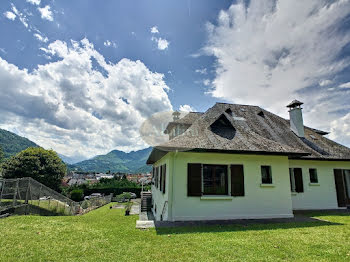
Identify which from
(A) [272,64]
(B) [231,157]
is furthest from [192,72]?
(B) [231,157]

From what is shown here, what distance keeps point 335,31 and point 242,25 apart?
5.08 meters

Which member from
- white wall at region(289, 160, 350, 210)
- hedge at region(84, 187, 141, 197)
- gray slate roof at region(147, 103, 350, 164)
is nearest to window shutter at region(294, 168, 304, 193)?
white wall at region(289, 160, 350, 210)

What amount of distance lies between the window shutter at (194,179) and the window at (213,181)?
22.9 inches

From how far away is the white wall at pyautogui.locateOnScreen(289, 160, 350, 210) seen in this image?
37.9 ft

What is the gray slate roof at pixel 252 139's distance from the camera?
8.54 meters

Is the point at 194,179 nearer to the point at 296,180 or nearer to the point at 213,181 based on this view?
the point at 213,181

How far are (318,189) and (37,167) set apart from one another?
3118 cm

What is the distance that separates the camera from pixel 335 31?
9711mm

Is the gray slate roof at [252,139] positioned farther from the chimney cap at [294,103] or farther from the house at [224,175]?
the chimney cap at [294,103]

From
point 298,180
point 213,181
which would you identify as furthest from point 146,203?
point 298,180

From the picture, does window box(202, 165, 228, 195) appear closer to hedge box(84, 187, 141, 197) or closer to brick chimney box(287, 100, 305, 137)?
brick chimney box(287, 100, 305, 137)

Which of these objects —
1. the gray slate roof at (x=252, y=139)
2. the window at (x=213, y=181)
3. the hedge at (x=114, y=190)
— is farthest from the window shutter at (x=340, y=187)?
the hedge at (x=114, y=190)

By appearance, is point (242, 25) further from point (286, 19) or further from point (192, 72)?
point (192, 72)

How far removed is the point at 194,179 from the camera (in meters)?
8.37
